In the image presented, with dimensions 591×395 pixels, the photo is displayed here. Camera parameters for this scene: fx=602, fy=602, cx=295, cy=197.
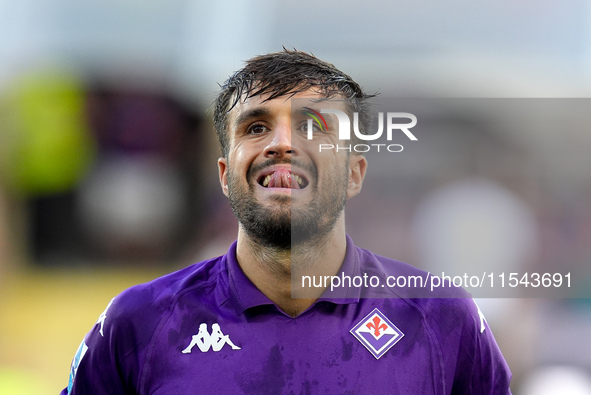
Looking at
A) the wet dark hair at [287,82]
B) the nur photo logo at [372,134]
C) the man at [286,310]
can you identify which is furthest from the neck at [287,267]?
the wet dark hair at [287,82]

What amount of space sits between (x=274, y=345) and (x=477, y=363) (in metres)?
0.73

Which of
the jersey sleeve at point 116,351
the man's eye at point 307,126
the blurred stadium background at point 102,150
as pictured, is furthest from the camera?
the blurred stadium background at point 102,150

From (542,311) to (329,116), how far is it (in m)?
1.44

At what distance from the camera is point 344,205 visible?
232 cm

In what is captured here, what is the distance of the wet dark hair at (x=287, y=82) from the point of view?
2271 mm

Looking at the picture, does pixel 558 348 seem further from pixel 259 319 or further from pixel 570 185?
pixel 259 319

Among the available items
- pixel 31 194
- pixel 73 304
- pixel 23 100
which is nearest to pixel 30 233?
pixel 31 194

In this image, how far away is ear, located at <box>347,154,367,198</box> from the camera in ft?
7.76

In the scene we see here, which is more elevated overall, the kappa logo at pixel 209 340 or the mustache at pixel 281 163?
the mustache at pixel 281 163

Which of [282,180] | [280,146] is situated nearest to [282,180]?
[282,180]

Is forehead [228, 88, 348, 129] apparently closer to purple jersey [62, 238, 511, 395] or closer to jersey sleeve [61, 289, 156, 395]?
purple jersey [62, 238, 511, 395]

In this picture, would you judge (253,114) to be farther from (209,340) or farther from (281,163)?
(209,340)

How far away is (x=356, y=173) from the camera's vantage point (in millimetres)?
2398

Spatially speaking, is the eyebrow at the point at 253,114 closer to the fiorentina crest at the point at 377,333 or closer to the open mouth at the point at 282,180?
the open mouth at the point at 282,180
